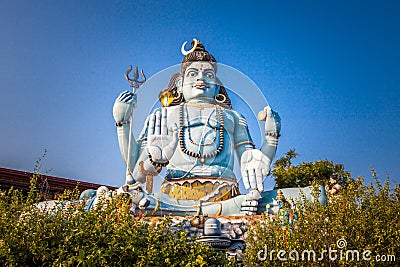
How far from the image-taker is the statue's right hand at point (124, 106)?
7461 millimetres

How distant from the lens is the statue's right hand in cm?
746

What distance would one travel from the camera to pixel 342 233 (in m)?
4.00

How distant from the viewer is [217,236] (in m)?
5.74

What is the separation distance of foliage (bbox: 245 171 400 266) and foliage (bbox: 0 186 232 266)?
55 centimetres

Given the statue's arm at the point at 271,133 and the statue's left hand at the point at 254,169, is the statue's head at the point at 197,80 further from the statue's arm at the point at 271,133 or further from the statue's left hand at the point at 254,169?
the statue's left hand at the point at 254,169

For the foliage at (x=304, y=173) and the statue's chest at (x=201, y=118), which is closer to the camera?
the statue's chest at (x=201, y=118)

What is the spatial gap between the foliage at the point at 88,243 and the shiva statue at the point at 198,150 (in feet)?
9.23

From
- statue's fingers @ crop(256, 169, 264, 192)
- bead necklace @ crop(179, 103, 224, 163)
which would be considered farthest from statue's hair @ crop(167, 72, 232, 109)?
statue's fingers @ crop(256, 169, 264, 192)

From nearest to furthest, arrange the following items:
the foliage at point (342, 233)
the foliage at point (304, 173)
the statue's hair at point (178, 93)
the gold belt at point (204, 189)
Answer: the foliage at point (342, 233) → the gold belt at point (204, 189) → the statue's hair at point (178, 93) → the foliage at point (304, 173)

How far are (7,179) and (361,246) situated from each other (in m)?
10.6

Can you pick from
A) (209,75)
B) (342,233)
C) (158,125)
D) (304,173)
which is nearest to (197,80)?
(209,75)

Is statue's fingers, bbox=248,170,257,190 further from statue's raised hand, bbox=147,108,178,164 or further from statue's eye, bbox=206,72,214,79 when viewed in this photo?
statue's eye, bbox=206,72,214,79

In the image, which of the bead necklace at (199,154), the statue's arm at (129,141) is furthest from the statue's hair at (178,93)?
the statue's arm at (129,141)

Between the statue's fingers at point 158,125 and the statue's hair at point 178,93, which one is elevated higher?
the statue's hair at point 178,93
